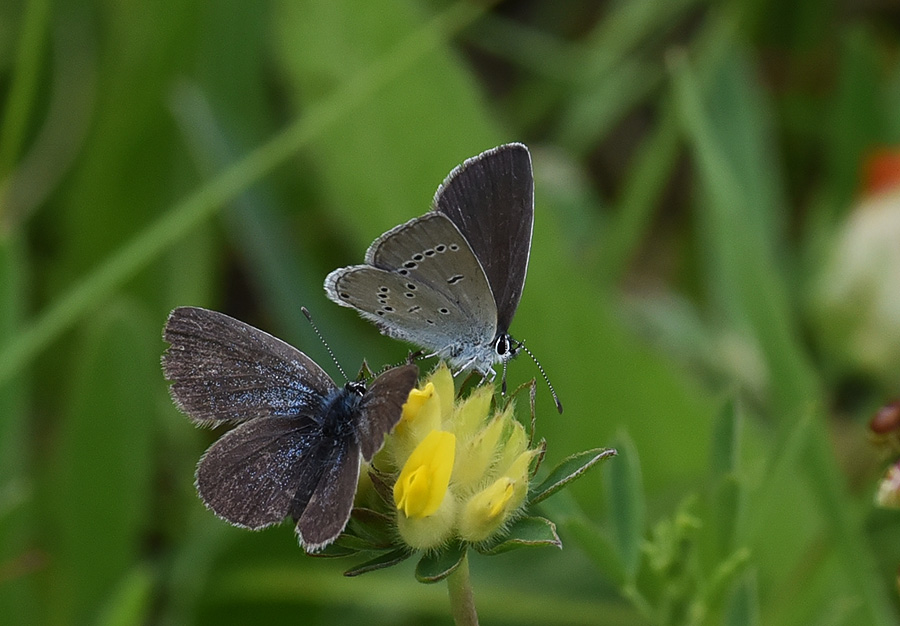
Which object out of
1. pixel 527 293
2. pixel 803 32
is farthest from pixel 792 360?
pixel 803 32

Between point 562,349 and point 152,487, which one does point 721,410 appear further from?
point 152,487

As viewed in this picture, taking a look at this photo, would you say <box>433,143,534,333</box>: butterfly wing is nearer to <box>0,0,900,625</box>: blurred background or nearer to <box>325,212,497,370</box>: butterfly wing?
<box>325,212,497,370</box>: butterfly wing

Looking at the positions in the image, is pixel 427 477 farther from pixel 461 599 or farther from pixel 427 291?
pixel 427 291

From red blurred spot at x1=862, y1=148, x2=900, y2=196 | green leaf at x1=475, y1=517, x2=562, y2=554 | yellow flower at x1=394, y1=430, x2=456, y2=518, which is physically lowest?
red blurred spot at x1=862, y1=148, x2=900, y2=196

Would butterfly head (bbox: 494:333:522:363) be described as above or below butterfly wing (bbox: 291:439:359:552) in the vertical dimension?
below

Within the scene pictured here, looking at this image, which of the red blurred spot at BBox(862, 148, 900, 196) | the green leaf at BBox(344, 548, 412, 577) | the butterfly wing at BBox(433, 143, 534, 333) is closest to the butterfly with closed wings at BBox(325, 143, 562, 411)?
the butterfly wing at BBox(433, 143, 534, 333)

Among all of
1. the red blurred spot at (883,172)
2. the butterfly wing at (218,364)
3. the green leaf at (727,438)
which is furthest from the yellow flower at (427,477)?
the red blurred spot at (883,172)

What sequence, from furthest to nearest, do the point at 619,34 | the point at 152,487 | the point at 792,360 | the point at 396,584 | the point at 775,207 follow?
the point at 619,34 < the point at 775,207 < the point at 152,487 < the point at 396,584 < the point at 792,360

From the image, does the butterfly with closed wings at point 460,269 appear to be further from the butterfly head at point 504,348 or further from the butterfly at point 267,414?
the butterfly at point 267,414
